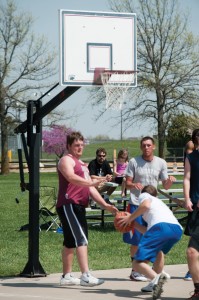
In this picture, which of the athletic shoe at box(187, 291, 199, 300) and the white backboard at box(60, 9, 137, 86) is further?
the white backboard at box(60, 9, 137, 86)

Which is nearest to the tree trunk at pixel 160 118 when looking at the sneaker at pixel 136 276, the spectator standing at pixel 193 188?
the sneaker at pixel 136 276

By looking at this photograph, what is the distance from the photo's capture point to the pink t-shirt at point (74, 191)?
33.0 ft

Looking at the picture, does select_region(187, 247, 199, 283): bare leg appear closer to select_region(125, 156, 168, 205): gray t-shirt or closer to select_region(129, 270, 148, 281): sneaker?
select_region(129, 270, 148, 281): sneaker

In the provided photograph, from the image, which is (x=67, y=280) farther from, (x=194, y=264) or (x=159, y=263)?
(x=194, y=264)

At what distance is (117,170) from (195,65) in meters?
39.8

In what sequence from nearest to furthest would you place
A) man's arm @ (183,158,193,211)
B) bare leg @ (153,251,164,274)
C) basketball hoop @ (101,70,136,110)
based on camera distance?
bare leg @ (153,251,164,274) < man's arm @ (183,158,193,211) < basketball hoop @ (101,70,136,110)

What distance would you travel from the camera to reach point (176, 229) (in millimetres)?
9266

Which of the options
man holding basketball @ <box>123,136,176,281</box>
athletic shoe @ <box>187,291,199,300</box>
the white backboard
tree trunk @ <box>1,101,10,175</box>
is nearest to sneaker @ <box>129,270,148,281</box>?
man holding basketball @ <box>123,136,176,281</box>

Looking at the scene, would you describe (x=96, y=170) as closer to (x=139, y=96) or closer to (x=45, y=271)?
(x=45, y=271)

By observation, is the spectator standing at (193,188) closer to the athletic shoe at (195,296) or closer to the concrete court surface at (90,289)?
the athletic shoe at (195,296)

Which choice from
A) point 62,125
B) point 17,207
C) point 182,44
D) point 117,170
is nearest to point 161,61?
point 182,44

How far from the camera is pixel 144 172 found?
1072cm

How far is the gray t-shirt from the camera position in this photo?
10719 mm

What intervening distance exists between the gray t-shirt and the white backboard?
1343 millimetres
